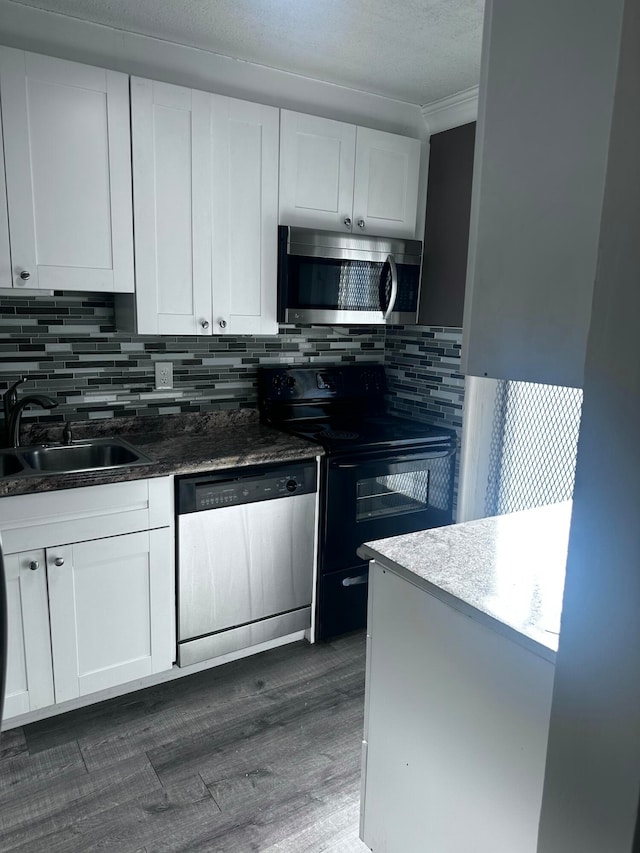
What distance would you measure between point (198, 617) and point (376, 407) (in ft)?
5.06

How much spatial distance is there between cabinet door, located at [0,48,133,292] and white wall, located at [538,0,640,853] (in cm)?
204

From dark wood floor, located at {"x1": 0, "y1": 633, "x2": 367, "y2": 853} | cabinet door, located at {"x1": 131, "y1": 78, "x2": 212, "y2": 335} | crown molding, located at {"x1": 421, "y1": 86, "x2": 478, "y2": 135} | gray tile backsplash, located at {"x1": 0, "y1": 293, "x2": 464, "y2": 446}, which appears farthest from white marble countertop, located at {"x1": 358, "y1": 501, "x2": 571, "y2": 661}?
crown molding, located at {"x1": 421, "y1": 86, "x2": 478, "y2": 135}

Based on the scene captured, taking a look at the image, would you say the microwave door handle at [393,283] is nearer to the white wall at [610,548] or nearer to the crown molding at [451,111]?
the crown molding at [451,111]

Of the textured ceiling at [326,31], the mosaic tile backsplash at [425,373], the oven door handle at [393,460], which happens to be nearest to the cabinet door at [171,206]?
the textured ceiling at [326,31]

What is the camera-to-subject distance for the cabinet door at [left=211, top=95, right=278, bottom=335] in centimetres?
246

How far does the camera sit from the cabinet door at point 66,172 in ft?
6.77

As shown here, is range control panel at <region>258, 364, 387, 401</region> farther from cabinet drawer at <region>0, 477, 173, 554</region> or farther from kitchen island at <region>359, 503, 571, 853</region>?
kitchen island at <region>359, 503, 571, 853</region>

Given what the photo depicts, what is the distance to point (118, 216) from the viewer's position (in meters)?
2.28

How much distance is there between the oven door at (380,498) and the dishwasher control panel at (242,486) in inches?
5.1

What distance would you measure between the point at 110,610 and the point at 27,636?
0.28 m

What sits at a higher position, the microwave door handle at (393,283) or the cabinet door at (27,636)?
the microwave door handle at (393,283)

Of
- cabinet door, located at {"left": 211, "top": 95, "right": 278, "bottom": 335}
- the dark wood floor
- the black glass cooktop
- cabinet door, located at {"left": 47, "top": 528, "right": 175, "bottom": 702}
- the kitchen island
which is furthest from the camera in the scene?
the black glass cooktop

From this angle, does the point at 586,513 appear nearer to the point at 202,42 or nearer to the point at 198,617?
the point at 198,617

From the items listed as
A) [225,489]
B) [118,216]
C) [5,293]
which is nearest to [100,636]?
[225,489]
